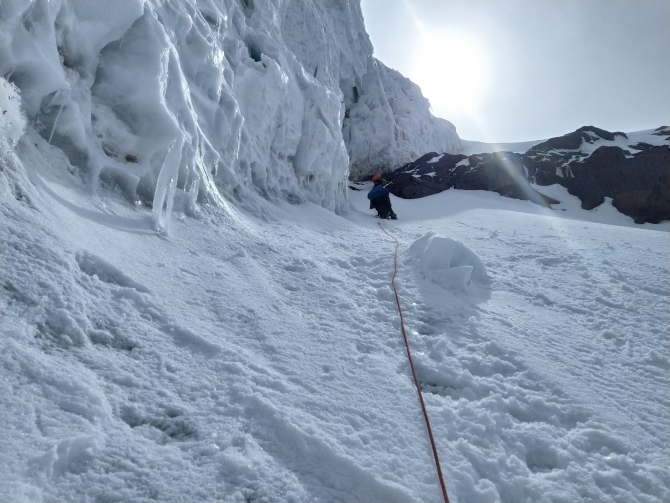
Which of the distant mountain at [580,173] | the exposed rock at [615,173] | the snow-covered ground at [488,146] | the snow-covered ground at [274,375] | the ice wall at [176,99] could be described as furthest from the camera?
the snow-covered ground at [488,146]

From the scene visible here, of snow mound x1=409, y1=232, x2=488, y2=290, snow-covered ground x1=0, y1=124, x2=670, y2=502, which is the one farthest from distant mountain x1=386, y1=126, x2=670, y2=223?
snow-covered ground x1=0, y1=124, x2=670, y2=502

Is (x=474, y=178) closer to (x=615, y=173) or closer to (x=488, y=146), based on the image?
(x=615, y=173)

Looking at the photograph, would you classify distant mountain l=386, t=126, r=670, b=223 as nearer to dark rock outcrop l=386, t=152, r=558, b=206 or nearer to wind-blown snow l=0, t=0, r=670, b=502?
dark rock outcrop l=386, t=152, r=558, b=206

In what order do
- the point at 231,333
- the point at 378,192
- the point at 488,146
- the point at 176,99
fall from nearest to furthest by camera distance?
the point at 231,333, the point at 176,99, the point at 378,192, the point at 488,146

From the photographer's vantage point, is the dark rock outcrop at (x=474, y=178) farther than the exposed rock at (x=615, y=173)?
Yes

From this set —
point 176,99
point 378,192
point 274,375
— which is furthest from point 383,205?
point 274,375

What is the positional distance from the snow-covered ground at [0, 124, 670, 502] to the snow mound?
0.26 metres

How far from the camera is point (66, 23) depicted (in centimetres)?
352

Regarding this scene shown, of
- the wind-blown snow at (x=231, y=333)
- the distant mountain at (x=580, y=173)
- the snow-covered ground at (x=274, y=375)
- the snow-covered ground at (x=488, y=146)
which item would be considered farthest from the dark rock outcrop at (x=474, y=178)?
the snow-covered ground at (x=488, y=146)

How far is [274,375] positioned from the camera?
2.32 m

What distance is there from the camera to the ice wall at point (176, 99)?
3172mm

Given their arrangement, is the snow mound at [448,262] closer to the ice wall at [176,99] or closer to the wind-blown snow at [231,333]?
the wind-blown snow at [231,333]

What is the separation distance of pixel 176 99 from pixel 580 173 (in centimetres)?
1965

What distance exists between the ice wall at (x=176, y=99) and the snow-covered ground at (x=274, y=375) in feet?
1.39
